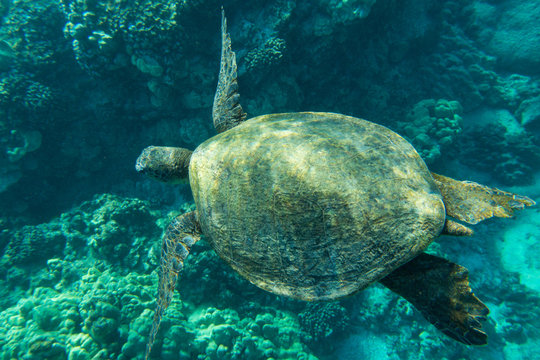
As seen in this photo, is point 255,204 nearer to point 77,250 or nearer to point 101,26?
point 77,250

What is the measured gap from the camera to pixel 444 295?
189cm

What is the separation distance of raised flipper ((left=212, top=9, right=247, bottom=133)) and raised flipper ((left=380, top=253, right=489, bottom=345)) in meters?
3.13

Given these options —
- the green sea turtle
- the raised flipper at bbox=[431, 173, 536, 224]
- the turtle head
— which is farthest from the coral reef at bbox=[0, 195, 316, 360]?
the raised flipper at bbox=[431, 173, 536, 224]

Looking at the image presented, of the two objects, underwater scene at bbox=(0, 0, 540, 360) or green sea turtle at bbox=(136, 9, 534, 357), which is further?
underwater scene at bbox=(0, 0, 540, 360)

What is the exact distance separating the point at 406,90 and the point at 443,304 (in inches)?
303

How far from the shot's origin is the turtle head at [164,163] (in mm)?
3441

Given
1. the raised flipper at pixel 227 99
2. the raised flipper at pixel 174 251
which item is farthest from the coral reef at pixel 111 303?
the raised flipper at pixel 227 99

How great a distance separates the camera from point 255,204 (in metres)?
2.04

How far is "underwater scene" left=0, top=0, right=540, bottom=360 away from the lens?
190cm

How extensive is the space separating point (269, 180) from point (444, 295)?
172 cm

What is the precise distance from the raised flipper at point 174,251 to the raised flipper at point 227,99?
168 centimetres

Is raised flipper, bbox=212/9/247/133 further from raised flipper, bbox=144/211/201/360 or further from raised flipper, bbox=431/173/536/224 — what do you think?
raised flipper, bbox=431/173/536/224

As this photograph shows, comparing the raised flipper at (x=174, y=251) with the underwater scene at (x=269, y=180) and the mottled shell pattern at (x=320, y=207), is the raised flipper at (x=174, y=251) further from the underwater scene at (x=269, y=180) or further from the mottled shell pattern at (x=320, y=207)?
the mottled shell pattern at (x=320, y=207)

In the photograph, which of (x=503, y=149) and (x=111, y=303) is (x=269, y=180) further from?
(x=503, y=149)
